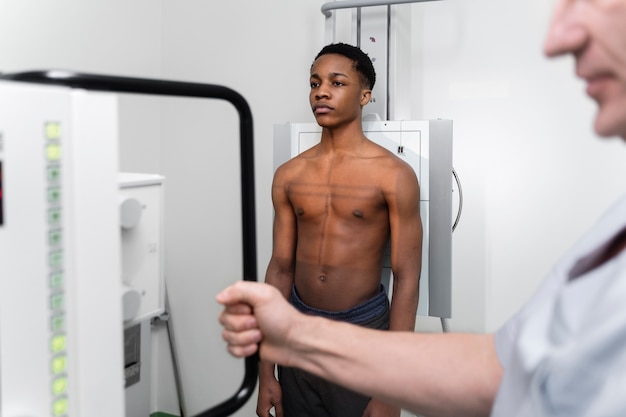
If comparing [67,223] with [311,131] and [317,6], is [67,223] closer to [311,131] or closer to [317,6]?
[311,131]

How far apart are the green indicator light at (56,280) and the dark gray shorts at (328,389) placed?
1.14 meters

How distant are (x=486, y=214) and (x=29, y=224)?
1.74 m

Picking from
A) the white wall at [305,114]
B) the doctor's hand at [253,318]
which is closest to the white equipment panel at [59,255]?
the doctor's hand at [253,318]

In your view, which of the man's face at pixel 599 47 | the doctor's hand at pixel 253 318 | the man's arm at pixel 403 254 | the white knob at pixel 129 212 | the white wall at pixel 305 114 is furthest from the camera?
the white wall at pixel 305 114

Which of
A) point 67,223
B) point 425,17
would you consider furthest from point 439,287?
point 67,223

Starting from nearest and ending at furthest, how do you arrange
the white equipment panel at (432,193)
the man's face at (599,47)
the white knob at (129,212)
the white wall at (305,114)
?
the man's face at (599,47), the white knob at (129,212), the white equipment panel at (432,193), the white wall at (305,114)

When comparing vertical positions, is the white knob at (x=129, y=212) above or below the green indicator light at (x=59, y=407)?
above

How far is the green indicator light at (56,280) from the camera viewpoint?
53 cm

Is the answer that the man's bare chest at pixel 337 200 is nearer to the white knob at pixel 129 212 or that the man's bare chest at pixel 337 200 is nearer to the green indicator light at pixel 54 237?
the white knob at pixel 129 212

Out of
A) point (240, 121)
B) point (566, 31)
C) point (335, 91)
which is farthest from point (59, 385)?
point (335, 91)

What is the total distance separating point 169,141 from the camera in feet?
8.34

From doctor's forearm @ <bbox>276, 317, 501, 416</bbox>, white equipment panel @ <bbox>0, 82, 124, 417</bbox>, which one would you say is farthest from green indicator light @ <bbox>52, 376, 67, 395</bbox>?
doctor's forearm @ <bbox>276, 317, 501, 416</bbox>

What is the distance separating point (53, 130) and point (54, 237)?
0.10 meters

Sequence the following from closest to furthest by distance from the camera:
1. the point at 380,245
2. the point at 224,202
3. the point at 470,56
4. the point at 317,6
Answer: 1. the point at 380,245
2. the point at 470,56
3. the point at 317,6
4. the point at 224,202
